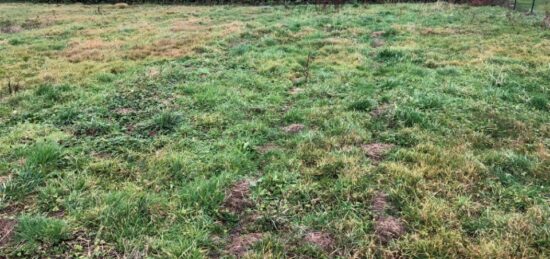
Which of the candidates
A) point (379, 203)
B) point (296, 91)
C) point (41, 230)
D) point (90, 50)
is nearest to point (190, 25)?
point (90, 50)

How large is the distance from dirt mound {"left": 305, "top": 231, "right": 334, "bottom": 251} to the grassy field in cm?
2

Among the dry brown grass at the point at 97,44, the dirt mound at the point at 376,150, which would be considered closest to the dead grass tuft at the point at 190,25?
the dry brown grass at the point at 97,44

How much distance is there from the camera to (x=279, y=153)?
5.34 metres

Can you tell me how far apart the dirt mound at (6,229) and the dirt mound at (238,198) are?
1969mm

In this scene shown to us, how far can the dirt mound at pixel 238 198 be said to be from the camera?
421 centimetres

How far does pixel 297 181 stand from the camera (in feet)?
15.3

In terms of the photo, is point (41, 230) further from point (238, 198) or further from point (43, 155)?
point (238, 198)

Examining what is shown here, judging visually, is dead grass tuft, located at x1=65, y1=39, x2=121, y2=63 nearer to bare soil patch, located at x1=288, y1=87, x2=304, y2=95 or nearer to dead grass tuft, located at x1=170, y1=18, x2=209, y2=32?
dead grass tuft, located at x1=170, y1=18, x2=209, y2=32

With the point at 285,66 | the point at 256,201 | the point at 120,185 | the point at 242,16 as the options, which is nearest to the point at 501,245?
the point at 256,201

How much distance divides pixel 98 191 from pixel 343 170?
2.76 m

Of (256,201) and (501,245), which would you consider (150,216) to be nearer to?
(256,201)

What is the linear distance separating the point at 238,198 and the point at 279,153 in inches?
45.9

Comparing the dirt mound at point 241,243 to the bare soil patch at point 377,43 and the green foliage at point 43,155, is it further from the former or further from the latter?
the bare soil patch at point 377,43

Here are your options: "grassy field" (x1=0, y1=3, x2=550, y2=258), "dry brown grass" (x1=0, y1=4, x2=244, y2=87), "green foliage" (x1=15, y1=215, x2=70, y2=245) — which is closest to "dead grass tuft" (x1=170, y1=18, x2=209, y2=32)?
"dry brown grass" (x1=0, y1=4, x2=244, y2=87)
